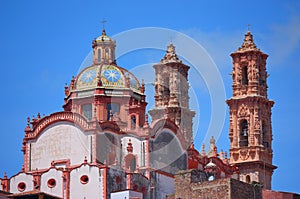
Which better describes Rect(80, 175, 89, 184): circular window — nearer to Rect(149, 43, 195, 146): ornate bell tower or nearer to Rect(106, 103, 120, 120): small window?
Rect(106, 103, 120, 120): small window

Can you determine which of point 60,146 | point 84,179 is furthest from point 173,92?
point 84,179

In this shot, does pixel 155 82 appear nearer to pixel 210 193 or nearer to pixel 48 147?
pixel 48 147

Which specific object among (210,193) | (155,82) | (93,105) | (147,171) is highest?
(155,82)

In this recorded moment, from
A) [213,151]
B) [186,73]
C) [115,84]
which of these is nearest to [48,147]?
[115,84]

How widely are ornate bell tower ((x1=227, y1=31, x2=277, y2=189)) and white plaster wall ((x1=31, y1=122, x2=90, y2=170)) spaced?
21611mm

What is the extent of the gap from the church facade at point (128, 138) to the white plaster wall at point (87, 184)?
0.22 ft

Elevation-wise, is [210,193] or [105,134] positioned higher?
[105,134]

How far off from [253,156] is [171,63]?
12047 mm

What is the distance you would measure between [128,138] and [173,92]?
1794 centimetres

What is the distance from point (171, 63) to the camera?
92312 millimetres

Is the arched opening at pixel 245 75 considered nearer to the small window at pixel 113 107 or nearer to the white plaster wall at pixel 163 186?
the small window at pixel 113 107

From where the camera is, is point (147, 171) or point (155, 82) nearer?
point (147, 171)

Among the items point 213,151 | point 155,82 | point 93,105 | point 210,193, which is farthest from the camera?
point 155,82

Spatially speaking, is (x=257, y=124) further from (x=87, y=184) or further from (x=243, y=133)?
(x=87, y=184)
